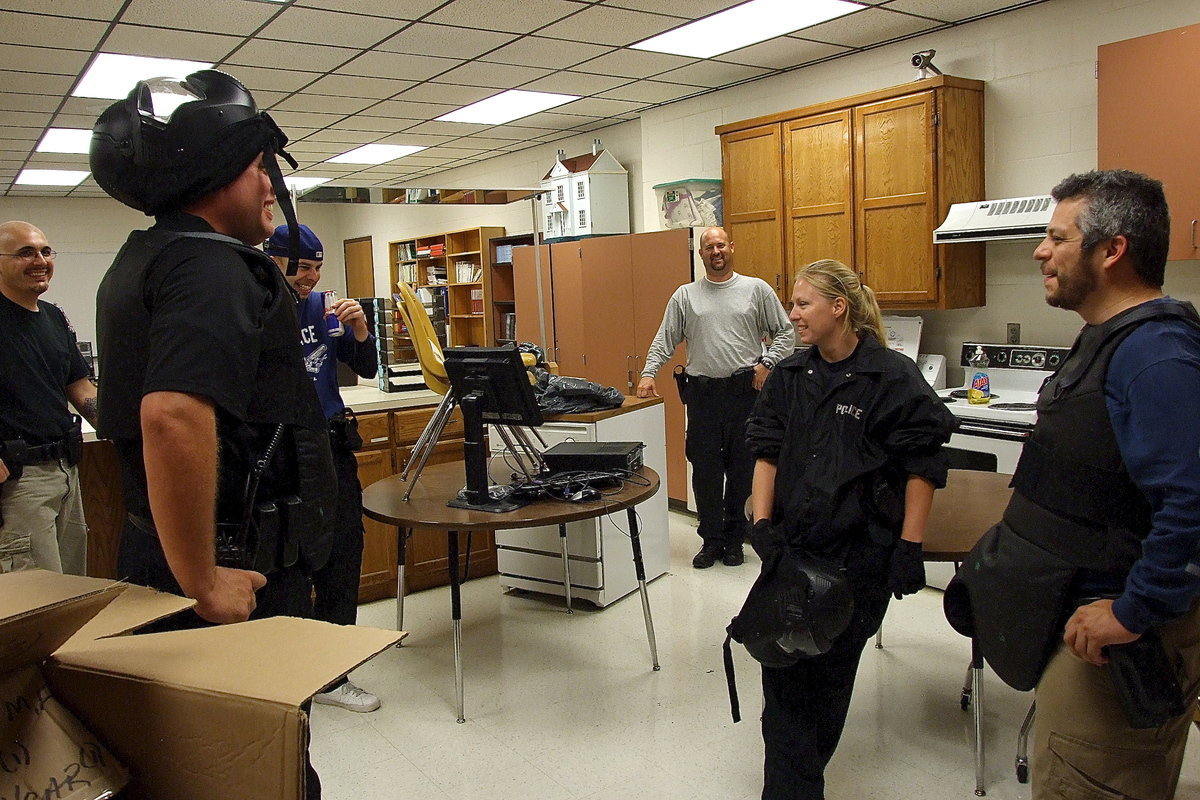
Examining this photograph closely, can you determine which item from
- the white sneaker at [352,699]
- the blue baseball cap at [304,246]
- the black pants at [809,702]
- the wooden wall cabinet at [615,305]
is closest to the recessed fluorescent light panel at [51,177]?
the wooden wall cabinet at [615,305]

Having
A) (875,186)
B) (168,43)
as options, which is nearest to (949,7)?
(875,186)

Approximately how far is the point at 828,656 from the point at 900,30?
145 inches

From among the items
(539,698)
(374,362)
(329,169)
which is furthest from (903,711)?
(329,169)

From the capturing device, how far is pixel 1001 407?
3.98 meters

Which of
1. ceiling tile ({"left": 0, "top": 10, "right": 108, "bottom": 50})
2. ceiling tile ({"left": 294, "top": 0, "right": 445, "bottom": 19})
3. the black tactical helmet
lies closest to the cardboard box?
the black tactical helmet

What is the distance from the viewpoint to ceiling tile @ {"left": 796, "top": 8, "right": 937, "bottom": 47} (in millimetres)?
4352

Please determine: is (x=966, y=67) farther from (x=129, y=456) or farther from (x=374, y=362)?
(x=129, y=456)

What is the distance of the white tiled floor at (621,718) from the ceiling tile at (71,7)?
2.89 metres

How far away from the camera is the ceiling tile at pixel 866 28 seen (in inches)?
171

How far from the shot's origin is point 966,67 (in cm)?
448

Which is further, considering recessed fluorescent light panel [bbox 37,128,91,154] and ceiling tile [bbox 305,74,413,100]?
recessed fluorescent light panel [bbox 37,128,91,154]

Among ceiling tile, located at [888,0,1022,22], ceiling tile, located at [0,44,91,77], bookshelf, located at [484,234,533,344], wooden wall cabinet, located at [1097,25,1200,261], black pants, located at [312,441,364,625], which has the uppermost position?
ceiling tile, located at [0,44,91,77]

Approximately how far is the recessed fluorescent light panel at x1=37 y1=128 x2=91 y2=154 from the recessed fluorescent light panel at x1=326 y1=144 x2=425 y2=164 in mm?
2166

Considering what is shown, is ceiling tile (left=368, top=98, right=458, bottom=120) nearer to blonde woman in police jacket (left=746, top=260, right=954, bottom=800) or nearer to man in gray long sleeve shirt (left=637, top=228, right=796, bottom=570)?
man in gray long sleeve shirt (left=637, top=228, right=796, bottom=570)
